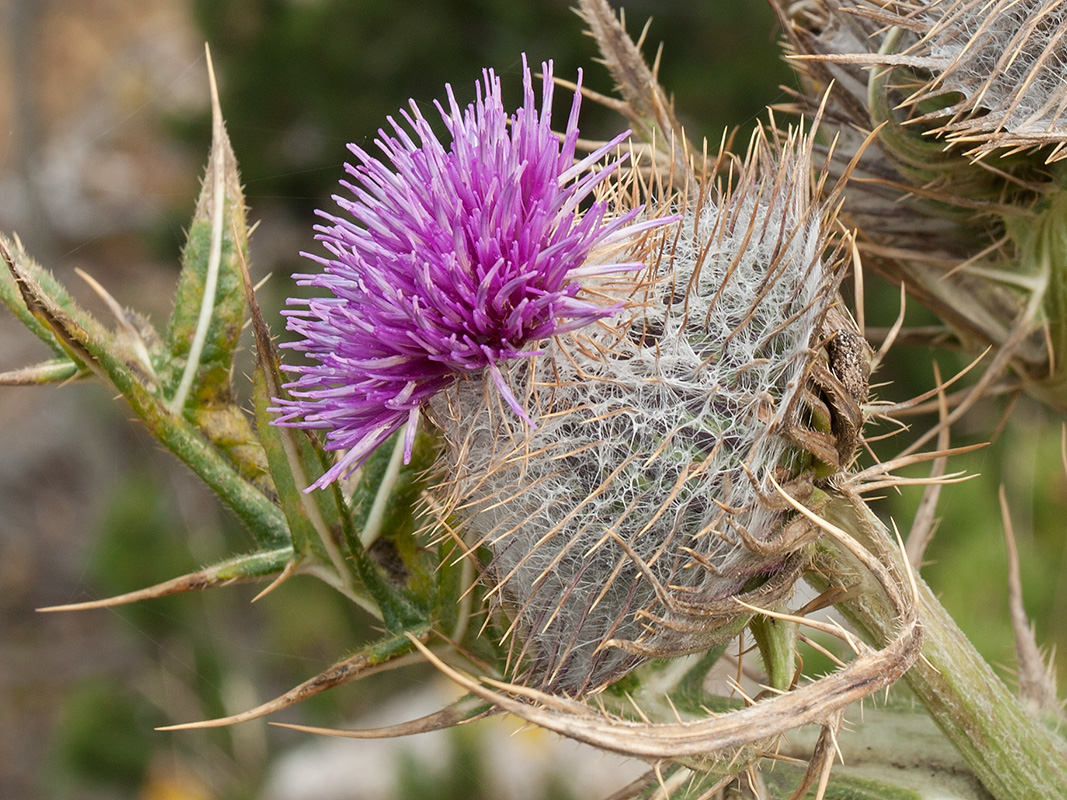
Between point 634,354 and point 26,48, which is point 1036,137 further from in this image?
point 26,48

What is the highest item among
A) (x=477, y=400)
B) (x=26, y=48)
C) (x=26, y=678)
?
(x=26, y=48)

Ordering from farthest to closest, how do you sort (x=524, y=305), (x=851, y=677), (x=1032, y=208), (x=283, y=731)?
(x=283, y=731) < (x=1032, y=208) < (x=524, y=305) < (x=851, y=677)

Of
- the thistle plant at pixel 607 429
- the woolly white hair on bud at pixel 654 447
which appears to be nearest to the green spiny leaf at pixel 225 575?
the thistle plant at pixel 607 429

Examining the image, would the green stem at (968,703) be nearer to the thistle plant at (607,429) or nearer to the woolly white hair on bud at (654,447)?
the thistle plant at (607,429)

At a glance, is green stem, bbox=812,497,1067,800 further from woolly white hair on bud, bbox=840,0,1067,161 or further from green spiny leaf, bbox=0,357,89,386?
green spiny leaf, bbox=0,357,89,386

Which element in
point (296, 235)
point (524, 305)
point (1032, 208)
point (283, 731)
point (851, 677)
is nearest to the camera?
point (851, 677)

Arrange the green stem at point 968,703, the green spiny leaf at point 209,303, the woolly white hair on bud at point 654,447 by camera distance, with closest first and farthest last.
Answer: the woolly white hair on bud at point 654,447
the green stem at point 968,703
the green spiny leaf at point 209,303

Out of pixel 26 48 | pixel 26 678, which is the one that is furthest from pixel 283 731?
pixel 26 48

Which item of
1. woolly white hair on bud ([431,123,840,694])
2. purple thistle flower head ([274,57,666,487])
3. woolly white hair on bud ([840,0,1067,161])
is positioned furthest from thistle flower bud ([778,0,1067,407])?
purple thistle flower head ([274,57,666,487])
